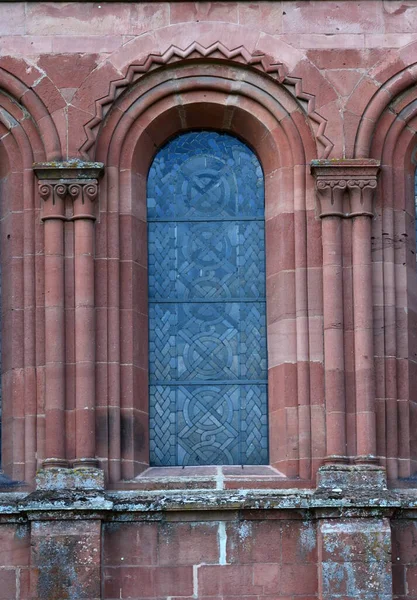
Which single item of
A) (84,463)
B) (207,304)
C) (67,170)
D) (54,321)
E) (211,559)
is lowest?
(211,559)

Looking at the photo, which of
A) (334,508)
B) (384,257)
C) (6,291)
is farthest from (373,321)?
(6,291)

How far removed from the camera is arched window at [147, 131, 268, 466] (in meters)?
25.2

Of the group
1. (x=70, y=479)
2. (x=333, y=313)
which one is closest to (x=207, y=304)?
(x=333, y=313)

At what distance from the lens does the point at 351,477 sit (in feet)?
79.3

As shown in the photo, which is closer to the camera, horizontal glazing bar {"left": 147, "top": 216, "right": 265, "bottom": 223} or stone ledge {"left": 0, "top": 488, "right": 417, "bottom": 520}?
stone ledge {"left": 0, "top": 488, "right": 417, "bottom": 520}

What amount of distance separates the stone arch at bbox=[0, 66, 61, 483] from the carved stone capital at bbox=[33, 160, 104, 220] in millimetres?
217

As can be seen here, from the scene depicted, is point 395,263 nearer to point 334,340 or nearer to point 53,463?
point 334,340

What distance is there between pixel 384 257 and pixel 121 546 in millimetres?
4437

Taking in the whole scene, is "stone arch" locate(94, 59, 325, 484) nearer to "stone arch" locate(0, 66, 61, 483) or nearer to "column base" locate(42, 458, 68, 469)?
"column base" locate(42, 458, 68, 469)

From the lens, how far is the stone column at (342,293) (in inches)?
961

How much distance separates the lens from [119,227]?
2517cm

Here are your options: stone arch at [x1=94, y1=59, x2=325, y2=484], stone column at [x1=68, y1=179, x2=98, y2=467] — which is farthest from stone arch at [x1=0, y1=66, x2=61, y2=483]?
stone arch at [x1=94, y1=59, x2=325, y2=484]

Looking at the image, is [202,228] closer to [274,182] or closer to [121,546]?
[274,182]

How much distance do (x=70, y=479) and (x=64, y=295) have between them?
2119 mm
